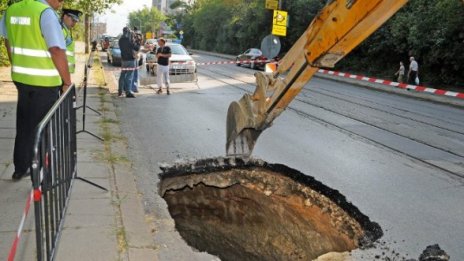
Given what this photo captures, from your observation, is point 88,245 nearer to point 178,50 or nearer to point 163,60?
point 163,60

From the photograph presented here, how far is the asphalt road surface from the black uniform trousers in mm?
1381

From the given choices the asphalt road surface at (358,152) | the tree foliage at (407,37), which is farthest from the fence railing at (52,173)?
the tree foliage at (407,37)

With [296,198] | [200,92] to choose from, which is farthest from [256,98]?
[200,92]

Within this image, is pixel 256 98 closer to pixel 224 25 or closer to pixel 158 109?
pixel 158 109

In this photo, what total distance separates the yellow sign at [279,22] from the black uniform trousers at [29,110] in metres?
21.8

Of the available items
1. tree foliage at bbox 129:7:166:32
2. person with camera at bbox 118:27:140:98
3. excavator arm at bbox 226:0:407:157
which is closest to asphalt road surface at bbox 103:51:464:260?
person with camera at bbox 118:27:140:98

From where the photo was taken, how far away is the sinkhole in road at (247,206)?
5.66 metres

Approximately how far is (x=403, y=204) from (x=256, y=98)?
6.96 feet

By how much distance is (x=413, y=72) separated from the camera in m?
21.7

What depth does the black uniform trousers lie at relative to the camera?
484cm

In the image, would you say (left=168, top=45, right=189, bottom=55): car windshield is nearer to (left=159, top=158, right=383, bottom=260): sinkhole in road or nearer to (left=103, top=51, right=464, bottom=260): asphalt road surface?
(left=103, top=51, right=464, bottom=260): asphalt road surface

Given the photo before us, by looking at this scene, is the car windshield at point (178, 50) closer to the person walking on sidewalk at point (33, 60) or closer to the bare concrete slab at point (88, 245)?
the person walking on sidewalk at point (33, 60)

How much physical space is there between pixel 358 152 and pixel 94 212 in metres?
4.87

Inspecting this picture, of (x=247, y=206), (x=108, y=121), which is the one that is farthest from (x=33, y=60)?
(x=108, y=121)
